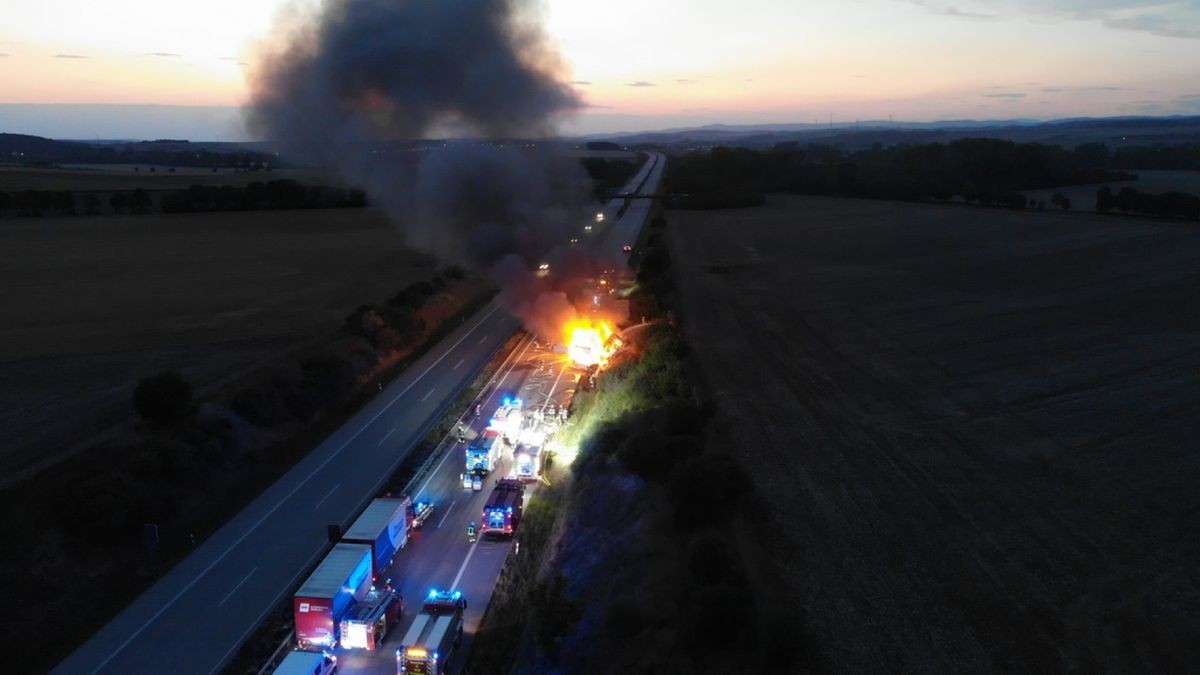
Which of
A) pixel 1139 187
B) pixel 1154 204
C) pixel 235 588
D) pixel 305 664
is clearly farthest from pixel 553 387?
pixel 1139 187

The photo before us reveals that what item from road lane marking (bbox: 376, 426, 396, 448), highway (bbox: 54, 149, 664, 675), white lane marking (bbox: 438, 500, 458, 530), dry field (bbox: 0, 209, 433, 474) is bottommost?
white lane marking (bbox: 438, 500, 458, 530)

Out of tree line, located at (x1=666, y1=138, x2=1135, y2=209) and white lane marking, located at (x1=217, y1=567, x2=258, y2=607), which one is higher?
tree line, located at (x1=666, y1=138, x2=1135, y2=209)

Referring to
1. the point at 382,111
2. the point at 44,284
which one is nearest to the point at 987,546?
the point at 382,111

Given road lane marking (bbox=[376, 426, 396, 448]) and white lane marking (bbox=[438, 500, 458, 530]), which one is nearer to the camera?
white lane marking (bbox=[438, 500, 458, 530])

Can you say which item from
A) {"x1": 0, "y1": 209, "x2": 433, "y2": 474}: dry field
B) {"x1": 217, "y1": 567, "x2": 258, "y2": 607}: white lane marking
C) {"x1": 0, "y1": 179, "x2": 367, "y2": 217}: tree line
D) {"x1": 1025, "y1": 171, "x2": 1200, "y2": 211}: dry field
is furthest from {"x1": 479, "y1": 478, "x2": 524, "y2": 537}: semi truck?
{"x1": 1025, "y1": 171, "x2": 1200, "y2": 211}: dry field

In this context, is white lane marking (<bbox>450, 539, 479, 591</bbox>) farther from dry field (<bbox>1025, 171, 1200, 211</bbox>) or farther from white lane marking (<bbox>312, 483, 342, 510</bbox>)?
dry field (<bbox>1025, 171, 1200, 211</bbox>)

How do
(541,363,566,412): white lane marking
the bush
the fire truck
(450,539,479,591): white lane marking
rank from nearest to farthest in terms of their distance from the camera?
(450,539,479,591): white lane marking, the fire truck, the bush, (541,363,566,412): white lane marking

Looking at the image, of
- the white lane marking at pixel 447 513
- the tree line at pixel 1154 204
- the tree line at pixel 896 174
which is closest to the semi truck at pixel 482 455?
the white lane marking at pixel 447 513
